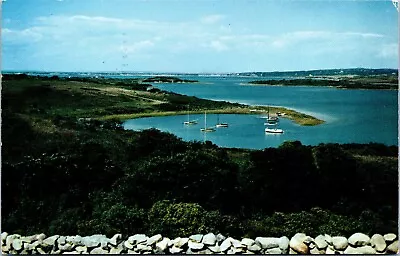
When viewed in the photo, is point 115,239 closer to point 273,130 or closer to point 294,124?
point 273,130

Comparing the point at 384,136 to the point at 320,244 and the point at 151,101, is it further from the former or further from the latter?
the point at 151,101

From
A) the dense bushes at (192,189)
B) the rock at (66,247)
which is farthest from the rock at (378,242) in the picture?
the rock at (66,247)

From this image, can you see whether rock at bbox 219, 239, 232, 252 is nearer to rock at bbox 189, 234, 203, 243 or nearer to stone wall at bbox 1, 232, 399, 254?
stone wall at bbox 1, 232, 399, 254

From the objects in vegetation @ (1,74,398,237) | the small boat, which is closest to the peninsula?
vegetation @ (1,74,398,237)

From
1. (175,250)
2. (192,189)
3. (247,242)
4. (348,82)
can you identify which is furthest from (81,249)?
(348,82)

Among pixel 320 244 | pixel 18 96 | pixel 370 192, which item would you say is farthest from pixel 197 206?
pixel 18 96

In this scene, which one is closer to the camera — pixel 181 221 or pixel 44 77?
pixel 181 221

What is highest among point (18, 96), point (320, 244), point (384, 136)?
point (18, 96)
